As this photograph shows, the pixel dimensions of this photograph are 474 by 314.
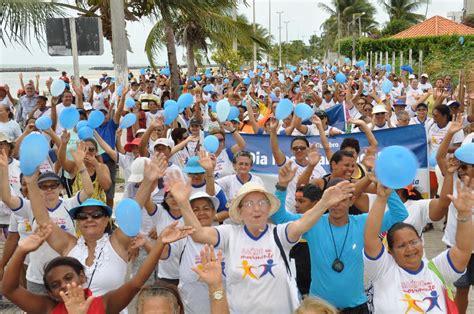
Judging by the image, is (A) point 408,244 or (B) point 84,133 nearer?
(A) point 408,244

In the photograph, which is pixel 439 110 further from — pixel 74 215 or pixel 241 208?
pixel 74 215

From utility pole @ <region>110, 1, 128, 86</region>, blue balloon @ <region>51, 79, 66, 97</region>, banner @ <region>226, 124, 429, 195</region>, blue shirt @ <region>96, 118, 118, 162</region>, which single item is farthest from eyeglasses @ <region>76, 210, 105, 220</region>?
utility pole @ <region>110, 1, 128, 86</region>

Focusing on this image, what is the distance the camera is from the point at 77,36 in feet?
26.3

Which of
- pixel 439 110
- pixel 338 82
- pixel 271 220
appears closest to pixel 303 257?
pixel 271 220

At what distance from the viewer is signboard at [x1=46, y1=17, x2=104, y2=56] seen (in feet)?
26.1

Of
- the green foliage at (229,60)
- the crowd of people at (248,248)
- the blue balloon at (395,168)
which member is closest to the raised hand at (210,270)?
the crowd of people at (248,248)

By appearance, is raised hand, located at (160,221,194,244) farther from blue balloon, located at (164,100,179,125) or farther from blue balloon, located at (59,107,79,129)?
blue balloon, located at (164,100,179,125)

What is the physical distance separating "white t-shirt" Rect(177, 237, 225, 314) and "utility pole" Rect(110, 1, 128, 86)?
6.55 m

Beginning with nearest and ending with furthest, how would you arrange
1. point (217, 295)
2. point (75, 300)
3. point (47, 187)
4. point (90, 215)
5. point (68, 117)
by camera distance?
point (75, 300)
point (217, 295)
point (90, 215)
point (47, 187)
point (68, 117)

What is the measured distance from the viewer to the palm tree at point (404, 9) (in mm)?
61094

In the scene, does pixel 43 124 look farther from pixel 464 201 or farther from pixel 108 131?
pixel 464 201

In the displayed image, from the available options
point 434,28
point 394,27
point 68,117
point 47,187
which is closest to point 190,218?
point 47,187

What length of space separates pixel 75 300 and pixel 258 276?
3.44 feet

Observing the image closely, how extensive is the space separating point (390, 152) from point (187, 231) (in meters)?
1.19
